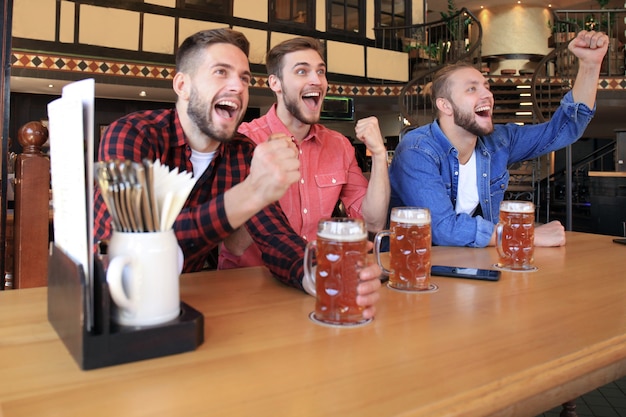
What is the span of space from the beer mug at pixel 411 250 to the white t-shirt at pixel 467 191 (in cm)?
113

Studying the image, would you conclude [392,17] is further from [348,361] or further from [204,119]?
[348,361]

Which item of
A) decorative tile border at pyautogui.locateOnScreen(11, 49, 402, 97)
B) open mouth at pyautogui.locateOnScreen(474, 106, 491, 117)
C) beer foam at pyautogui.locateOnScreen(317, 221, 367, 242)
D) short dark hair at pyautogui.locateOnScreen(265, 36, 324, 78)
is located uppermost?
decorative tile border at pyautogui.locateOnScreen(11, 49, 402, 97)

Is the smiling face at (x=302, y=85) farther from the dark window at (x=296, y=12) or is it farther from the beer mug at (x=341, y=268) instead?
the dark window at (x=296, y=12)

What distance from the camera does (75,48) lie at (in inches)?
335

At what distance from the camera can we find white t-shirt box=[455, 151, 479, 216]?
2.24m

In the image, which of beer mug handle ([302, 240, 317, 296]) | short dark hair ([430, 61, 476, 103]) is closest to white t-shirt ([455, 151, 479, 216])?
short dark hair ([430, 61, 476, 103])

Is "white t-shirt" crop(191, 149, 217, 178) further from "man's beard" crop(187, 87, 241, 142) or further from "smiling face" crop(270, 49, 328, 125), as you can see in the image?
"smiling face" crop(270, 49, 328, 125)

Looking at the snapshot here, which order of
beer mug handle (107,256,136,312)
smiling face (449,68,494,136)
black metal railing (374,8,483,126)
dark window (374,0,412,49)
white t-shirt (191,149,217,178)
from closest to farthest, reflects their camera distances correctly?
beer mug handle (107,256,136,312), white t-shirt (191,149,217,178), smiling face (449,68,494,136), black metal railing (374,8,483,126), dark window (374,0,412,49)

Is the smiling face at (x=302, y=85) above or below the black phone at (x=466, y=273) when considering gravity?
above

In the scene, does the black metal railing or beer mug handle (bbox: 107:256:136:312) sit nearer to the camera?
beer mug handle (bbox: 107:256:136:312)

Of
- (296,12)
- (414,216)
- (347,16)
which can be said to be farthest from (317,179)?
(347,16)

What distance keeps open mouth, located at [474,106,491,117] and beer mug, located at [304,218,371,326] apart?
1555mm

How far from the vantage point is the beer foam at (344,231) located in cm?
91

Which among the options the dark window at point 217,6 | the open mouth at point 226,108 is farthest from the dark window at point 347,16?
the open mouth at point 226,108
